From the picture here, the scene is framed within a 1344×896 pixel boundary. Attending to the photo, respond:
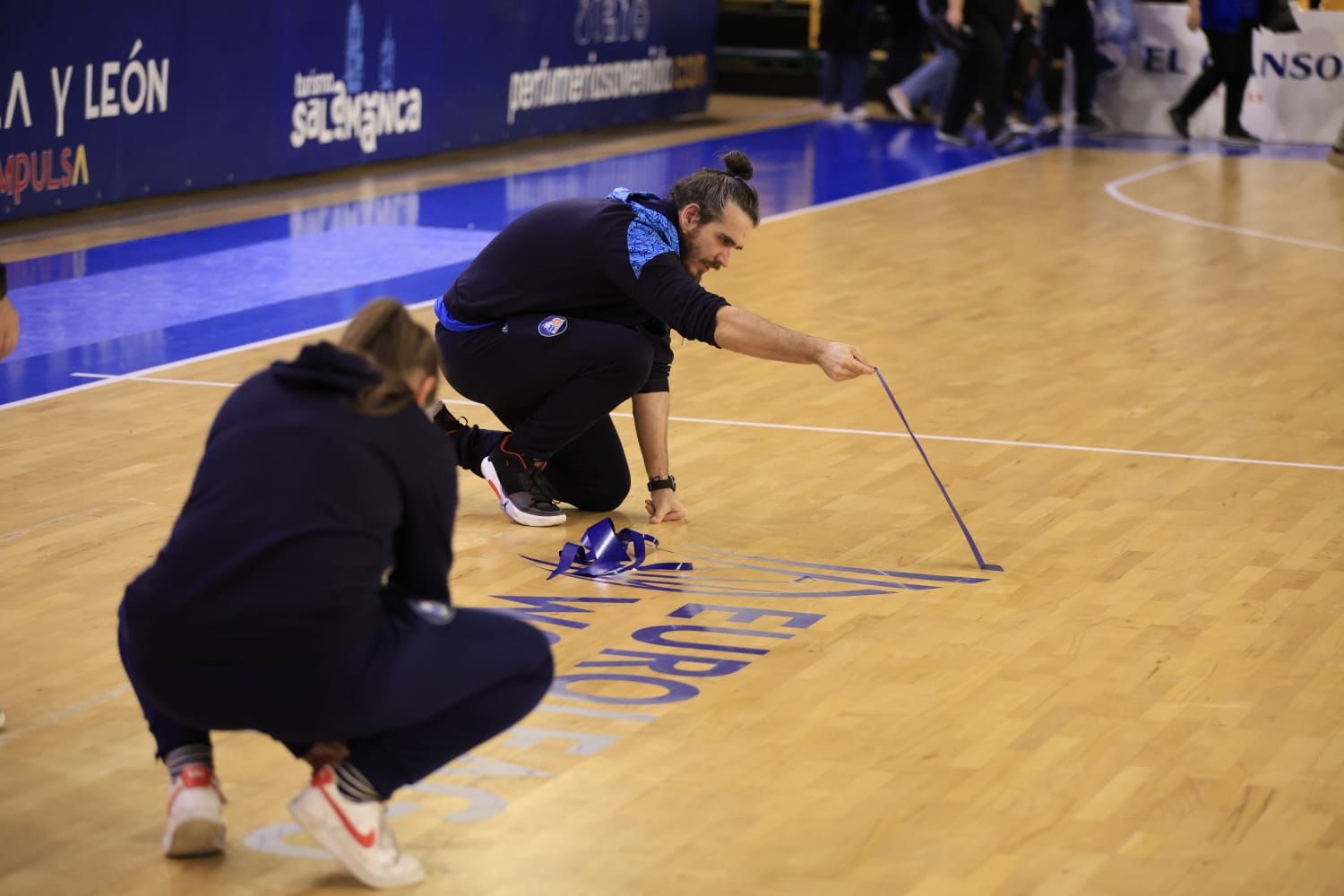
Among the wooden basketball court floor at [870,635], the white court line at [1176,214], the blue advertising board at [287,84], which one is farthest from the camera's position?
the white court line at [1176,214]

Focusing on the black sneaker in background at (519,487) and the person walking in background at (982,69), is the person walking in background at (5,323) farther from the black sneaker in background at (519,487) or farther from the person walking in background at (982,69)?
the person walking in background at (982,69)

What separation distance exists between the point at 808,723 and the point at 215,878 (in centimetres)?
137

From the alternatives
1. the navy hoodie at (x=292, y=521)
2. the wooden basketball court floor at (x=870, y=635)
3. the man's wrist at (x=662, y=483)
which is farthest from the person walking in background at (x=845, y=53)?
the navy hoodie at (x=292, y=521)

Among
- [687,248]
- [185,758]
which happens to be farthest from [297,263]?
[185,758]

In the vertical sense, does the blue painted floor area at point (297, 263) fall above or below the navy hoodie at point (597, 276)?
below

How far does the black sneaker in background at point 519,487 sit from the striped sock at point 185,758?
2.34 metres

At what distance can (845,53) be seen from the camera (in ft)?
59.6

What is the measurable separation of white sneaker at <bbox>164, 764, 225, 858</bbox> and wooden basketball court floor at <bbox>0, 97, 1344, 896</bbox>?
0.18 ft

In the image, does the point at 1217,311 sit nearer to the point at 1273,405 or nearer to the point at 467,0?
the point at 1273,405

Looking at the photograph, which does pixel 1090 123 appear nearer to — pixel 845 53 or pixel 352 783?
pixel 845 53

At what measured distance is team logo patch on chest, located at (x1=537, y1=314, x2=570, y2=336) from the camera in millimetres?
5637

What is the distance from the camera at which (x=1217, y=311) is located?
930 centimetres

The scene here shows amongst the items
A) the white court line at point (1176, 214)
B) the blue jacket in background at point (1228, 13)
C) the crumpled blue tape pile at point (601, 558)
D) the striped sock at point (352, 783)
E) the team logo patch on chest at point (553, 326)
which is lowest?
the crumpled blue tape pile at point (601, 558)

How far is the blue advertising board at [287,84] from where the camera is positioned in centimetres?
1088
